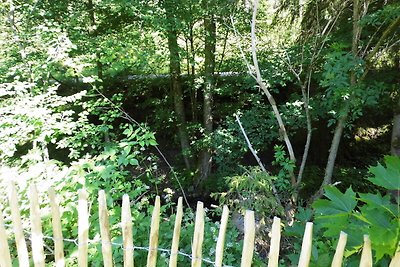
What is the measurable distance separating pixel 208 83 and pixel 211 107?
0.58 metres

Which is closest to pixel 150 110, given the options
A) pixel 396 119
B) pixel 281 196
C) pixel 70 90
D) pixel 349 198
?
pixel 70 90

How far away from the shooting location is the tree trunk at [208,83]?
17.6ft

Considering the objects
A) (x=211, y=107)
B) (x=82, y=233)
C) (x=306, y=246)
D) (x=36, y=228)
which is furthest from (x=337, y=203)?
(x=211, y=107)

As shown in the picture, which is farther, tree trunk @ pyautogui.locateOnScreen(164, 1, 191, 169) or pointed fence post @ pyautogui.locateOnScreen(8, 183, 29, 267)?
tree trunk @ pyautogui.locateOnScreen(164, 1, 191, 169)

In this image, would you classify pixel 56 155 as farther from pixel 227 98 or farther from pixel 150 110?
pixel 227 98

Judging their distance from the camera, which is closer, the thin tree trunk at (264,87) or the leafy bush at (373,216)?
the leafy bush at (373,216)

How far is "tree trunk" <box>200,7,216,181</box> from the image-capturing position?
535 cm

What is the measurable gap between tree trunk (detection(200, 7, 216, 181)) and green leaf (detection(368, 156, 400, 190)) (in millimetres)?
4352

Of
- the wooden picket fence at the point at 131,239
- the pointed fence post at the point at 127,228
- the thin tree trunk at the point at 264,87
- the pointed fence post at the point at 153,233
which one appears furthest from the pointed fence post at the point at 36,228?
the thin tree trunk at the point at 264,87

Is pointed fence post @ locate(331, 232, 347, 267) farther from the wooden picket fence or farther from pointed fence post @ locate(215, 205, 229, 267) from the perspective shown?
pointed fence post @ locate(215, 205, 229, 267)

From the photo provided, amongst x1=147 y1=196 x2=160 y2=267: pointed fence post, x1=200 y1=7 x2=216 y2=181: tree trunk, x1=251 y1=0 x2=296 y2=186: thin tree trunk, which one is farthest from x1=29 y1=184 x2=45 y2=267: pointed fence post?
x1=200 y1=7 x2=216 y2=181: tree trunk

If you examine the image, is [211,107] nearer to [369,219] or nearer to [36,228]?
[36,228]

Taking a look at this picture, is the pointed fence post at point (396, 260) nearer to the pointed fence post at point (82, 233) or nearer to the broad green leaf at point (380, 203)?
the broad green leaf at point (380, 203)

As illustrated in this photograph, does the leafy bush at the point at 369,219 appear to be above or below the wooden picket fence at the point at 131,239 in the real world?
above
